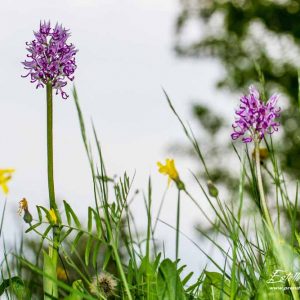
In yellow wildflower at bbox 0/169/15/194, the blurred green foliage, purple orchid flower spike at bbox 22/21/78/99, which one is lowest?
yellow wildflower at bbox 0/169/15/194

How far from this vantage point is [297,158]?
16266mm

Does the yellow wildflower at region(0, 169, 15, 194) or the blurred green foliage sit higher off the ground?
the blurred green foliage

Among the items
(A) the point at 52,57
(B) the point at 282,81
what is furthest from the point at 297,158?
(A) the point at 52,57

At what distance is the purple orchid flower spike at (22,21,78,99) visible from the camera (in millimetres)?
2441

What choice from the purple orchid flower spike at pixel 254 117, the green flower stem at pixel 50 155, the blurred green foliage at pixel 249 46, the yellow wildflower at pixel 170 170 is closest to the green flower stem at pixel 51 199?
the green flower stem at pixel 50 155

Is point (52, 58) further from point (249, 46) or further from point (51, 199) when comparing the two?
point (249, 46)

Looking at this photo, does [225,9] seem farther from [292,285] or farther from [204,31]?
[292,285]

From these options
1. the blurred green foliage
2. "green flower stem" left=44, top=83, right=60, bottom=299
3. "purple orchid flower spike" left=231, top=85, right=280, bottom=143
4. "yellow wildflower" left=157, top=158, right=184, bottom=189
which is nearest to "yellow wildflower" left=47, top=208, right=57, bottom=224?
"green flower stem" left=44, top=83, right=60, bottom=299

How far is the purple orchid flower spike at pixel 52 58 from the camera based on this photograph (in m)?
2.44

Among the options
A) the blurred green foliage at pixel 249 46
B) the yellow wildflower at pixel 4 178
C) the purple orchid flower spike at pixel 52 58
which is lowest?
the yellow wildflower at pixel 4 178

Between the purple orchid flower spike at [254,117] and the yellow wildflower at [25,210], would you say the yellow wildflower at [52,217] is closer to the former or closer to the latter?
the yellow wildflower at [25,210]

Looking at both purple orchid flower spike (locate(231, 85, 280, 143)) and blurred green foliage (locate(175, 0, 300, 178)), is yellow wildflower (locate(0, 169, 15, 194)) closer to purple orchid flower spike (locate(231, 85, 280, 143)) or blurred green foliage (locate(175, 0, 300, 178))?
purple orchid flower spike (locate(231, 85, 280, 143))

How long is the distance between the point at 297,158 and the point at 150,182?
1471cm

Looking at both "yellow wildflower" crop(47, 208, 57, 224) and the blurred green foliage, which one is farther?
the blurred green foliage
